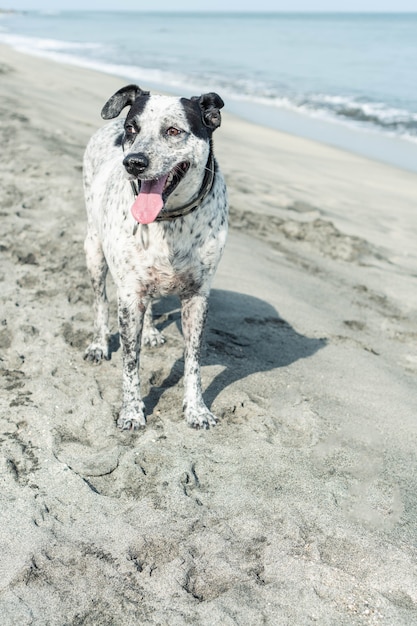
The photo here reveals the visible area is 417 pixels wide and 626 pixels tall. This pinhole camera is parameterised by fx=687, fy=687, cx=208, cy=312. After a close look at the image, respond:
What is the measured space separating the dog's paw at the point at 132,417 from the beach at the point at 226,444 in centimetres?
7

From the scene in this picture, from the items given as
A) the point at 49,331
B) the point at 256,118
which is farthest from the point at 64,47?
the point at 49,331

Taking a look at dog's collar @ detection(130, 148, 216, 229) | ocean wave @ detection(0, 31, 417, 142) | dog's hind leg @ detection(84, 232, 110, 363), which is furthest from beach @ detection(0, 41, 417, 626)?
ocean wave @ detection(0, 31, 417, 142)

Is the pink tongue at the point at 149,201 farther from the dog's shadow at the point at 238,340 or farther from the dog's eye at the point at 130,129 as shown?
the dog's shadow at the point at 238,340

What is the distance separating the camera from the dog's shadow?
437cm

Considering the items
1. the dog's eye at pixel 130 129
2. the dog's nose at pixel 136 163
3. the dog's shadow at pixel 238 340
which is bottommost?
the dog's shadow at pixel 238 340

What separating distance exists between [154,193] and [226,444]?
1.37 m

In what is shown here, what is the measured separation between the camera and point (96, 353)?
14.7ft

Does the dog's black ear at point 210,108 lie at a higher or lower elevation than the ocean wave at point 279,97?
higher

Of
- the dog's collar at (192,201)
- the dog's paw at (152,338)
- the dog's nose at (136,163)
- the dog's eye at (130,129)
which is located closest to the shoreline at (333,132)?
the dog's paw at (152,338)

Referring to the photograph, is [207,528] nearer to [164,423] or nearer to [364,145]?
[164,423]

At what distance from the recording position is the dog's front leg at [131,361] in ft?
12.3

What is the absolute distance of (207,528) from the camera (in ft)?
9.82

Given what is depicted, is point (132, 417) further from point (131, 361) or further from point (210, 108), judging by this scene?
point (210, 108)

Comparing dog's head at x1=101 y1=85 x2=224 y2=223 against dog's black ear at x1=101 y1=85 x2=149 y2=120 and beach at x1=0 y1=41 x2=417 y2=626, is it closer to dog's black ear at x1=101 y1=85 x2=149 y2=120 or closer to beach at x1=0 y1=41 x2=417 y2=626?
dog's black ear at x1=101 y1=85 x2=149 y2=120
